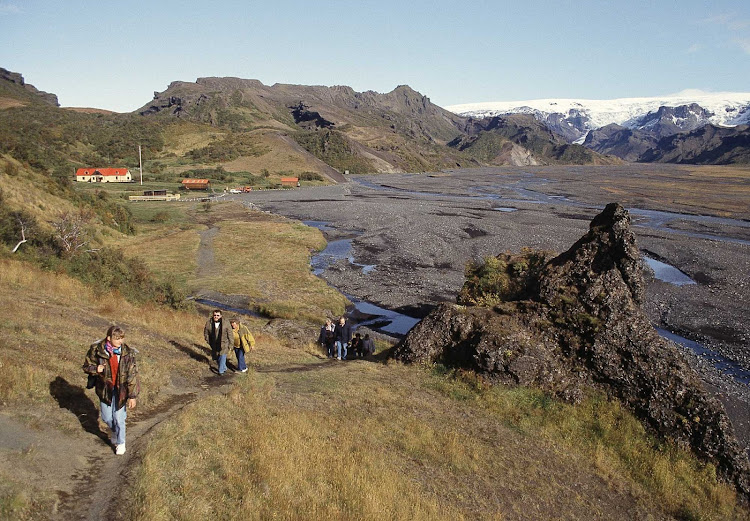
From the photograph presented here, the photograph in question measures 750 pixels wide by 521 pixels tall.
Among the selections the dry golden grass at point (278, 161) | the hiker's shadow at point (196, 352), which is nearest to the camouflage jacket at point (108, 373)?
the hiker's shadow at point (196, 352)

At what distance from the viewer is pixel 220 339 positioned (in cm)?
1408

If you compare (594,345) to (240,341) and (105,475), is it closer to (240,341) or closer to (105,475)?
(240,341)

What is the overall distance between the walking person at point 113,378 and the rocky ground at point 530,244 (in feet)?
66.9

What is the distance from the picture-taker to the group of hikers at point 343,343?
66.0ft

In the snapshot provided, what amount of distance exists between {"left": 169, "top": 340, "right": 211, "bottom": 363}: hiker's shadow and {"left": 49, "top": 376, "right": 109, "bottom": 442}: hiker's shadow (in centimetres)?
534

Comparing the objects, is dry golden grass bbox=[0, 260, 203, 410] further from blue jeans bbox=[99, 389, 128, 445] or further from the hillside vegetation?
blue jeans bbox=[99, 389, 128, 445]

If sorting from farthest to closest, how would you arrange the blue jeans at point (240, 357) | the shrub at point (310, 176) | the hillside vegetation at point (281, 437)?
the shrub at point (310, 176) < the blue jeans at point (240, 357) < the hillside vegetation at point (281, 437)

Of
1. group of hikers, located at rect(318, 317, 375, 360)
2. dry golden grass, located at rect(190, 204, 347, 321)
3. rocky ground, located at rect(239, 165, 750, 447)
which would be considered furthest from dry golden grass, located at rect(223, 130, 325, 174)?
group of hikers, located at rect(318, 317, 375, 360)

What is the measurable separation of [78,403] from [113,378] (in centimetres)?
217

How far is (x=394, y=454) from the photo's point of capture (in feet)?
34.4

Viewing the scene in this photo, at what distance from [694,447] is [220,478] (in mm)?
12320

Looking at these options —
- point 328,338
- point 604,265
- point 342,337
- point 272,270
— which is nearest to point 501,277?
point 604,265

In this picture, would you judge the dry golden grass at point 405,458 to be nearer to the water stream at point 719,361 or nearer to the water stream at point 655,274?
the water stream at point 719,361

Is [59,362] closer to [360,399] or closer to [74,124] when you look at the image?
[360,399]
